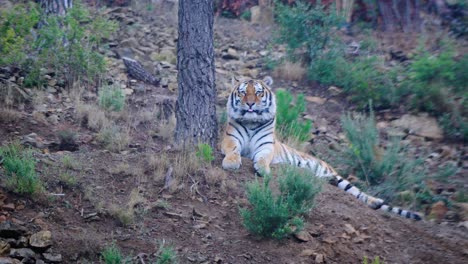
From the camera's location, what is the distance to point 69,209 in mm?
6031

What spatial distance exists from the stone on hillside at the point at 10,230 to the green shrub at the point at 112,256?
81 centimetres

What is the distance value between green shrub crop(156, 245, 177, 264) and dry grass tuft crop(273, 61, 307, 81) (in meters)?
8.06

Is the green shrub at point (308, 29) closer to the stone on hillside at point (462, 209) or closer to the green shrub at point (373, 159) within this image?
the green shrub at point (373, 159)

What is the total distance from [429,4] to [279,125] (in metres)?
7.42

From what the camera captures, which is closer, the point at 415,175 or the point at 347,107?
the point at 415,175

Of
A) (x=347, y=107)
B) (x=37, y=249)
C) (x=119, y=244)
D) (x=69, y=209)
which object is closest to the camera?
(x=37, y=249)

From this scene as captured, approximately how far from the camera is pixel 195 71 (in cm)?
773

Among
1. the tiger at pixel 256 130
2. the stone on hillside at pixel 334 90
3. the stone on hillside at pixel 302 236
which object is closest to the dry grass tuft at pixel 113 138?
the tiger at pixel 256 130

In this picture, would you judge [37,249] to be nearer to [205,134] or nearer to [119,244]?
[119,244]

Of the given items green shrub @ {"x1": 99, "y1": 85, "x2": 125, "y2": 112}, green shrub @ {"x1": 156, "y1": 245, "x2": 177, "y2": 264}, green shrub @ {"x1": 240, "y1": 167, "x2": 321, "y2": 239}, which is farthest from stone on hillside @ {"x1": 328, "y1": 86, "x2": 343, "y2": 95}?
green shrub @ {"x1": 156, "y1": 245, "x2": 177, "y2": 264}

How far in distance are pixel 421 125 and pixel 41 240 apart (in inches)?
279

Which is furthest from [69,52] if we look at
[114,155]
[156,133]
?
[114,155]

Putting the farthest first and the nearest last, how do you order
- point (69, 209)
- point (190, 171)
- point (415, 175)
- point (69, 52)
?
point (69, 52), point (415, 175), point (190, 171), point (69, 209)

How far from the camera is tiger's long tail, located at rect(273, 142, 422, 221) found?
24.3 feet
